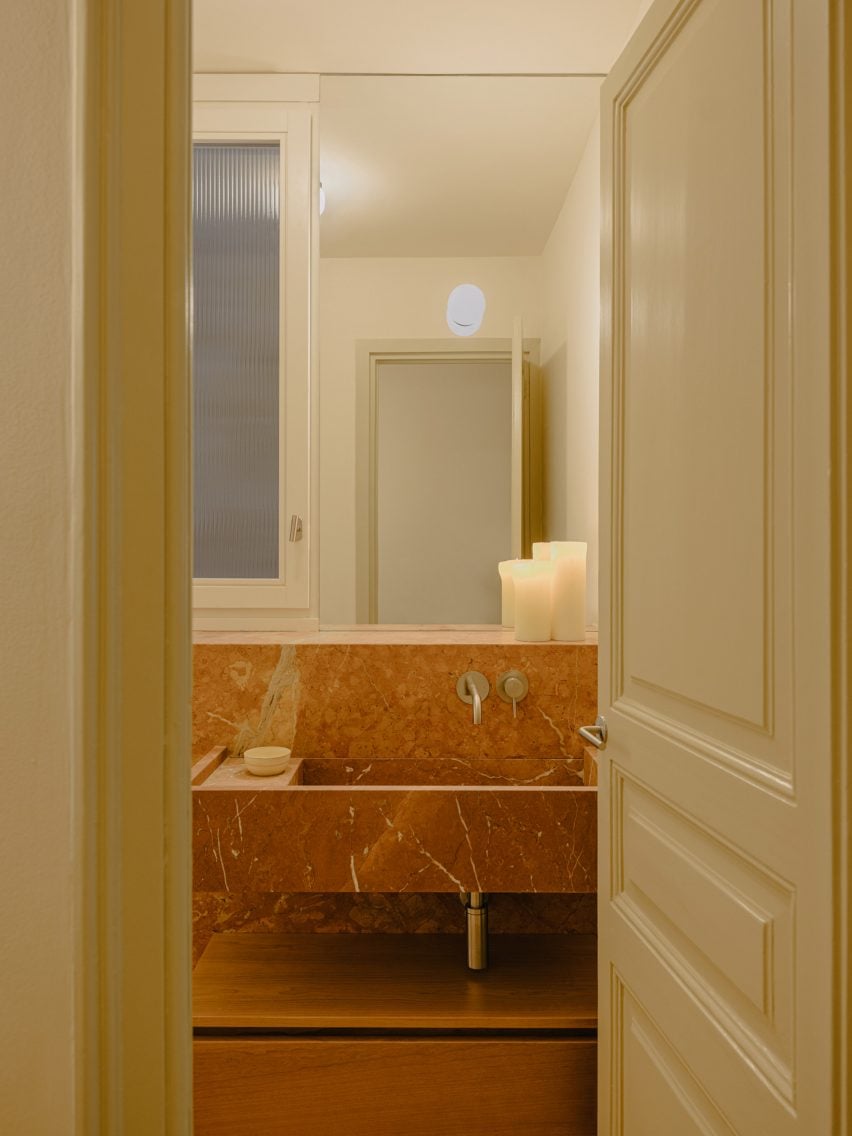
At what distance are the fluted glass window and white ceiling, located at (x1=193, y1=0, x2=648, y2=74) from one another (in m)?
0.20

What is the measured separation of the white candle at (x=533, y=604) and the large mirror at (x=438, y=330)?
16 centimetres

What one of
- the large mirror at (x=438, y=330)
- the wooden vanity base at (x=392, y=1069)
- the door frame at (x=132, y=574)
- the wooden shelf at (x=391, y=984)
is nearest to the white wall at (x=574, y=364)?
the large mirror at (x=438, y=330)

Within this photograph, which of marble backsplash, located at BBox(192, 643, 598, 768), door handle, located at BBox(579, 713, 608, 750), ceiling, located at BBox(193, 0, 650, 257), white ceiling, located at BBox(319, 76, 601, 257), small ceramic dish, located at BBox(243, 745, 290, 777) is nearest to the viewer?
door handle, located at BBox(579, 713, 608, 750)

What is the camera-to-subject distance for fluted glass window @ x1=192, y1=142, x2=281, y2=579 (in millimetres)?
1852

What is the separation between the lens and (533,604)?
67.9 inches

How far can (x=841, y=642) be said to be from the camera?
25.7 inches

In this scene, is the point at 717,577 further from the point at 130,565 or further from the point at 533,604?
the point at 533,604

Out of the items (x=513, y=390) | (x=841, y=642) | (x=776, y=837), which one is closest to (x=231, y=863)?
(x=776, y=837)

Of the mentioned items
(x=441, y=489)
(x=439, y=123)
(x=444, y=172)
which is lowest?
(x=441, y=489)

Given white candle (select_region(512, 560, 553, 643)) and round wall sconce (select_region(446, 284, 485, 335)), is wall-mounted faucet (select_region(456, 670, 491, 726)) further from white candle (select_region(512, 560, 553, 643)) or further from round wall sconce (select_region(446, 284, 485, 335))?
round wall sconce (select_region(446, 284, 485, 335))

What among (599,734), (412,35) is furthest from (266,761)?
(412,35)

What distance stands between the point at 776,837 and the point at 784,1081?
0.74 feet

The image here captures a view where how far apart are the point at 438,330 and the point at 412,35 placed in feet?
2.07

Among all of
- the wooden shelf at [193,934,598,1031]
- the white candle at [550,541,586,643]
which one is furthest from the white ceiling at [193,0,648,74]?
the wooden shelf at [193,934,598,1031]
